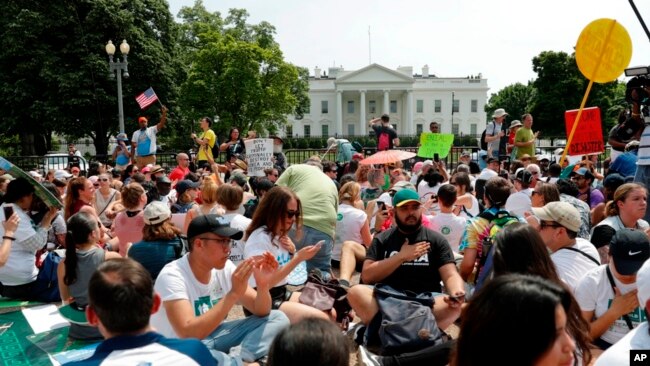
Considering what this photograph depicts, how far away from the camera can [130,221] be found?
6113 mm

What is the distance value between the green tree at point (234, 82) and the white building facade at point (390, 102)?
35113 mm

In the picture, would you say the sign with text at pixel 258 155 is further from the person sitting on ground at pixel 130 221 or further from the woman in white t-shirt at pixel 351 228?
the person sitting on ground at pixel 130 221

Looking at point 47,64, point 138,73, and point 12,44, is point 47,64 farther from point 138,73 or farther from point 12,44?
point 138,73

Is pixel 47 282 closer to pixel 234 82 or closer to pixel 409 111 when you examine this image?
pixel 234 82

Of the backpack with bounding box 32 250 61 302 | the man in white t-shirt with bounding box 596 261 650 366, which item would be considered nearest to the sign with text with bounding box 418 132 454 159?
the backpack with bounding box 32 250 61 302

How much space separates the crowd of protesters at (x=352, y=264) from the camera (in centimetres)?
192

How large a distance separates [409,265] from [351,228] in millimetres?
2121

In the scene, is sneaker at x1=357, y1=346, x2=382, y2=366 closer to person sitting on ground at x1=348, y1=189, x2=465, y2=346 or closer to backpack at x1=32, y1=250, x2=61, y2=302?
person sitting on ground at x1=348, y1=189, x2=465, y2=346

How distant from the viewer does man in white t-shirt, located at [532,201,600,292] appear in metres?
3.95

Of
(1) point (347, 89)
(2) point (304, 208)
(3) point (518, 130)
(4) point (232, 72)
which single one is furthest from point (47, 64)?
(1) point (347, 89)

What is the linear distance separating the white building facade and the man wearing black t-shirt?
8101 centimetres

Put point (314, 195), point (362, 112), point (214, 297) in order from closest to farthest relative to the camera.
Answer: point (214, 297), point (314, 195), point (362, 112)

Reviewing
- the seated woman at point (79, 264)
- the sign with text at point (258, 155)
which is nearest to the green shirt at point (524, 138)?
the sign with text at point (258, 155)

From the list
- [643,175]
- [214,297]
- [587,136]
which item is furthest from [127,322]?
[587,136]
